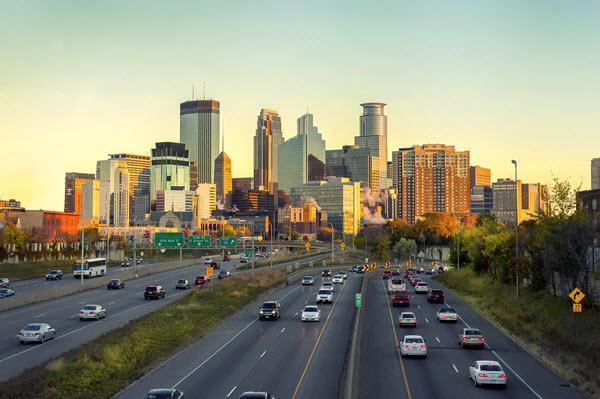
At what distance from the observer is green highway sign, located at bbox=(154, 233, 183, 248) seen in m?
131

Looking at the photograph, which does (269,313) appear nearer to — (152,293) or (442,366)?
(152,293)

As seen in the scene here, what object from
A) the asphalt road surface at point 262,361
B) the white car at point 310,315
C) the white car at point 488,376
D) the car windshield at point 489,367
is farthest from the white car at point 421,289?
the white car at point 488,376

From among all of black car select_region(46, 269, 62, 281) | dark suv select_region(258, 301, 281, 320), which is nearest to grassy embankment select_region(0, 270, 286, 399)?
dark suv select_region(258, 301, 281, 320)

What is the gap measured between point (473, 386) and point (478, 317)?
28.6m

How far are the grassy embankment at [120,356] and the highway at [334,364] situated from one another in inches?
38.8

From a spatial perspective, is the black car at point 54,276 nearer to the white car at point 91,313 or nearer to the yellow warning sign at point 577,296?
the white car at point 91,313

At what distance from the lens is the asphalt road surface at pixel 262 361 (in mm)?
31391

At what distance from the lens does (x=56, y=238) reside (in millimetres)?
179500

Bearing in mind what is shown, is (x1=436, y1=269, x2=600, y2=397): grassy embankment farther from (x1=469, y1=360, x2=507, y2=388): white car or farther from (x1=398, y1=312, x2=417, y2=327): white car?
(x1=398, y1=312, x2=417, y2=327): white car

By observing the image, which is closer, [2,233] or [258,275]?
[258,275]

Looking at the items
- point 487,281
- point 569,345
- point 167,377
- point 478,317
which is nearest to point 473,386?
point 569,345

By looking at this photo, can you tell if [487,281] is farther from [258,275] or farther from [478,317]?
[258,275]

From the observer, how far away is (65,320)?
186ft

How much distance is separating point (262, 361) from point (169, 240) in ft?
313
